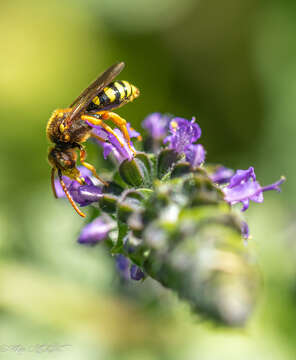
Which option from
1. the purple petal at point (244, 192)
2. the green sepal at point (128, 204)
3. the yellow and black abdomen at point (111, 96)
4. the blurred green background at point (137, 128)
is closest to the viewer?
the green sepal at point (128, 204)

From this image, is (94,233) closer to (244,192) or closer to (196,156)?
(196,156)

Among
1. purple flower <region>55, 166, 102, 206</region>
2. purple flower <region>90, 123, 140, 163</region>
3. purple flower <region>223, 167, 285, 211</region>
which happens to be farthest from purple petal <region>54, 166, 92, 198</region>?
purple flower <region>223, 167, 285, 211</region>

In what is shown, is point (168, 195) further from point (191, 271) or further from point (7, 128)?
point (7, 128)

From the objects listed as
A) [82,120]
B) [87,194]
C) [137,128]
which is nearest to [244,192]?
[87,194]

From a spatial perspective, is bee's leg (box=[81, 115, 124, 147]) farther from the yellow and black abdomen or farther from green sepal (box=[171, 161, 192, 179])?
green sepal (box=[171, 161, 192, 179])

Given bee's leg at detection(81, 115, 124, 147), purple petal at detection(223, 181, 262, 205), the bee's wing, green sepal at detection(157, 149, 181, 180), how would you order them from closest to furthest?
purple petal at detection(223, 181, 262, 205)
green sepal at detection(157, 149, 181, 180)
bee's leg at detection(81, 115, 124, 147)
the bee's wing

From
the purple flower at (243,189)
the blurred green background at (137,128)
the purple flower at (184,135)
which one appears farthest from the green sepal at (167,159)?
the blurred green background at (137,128)

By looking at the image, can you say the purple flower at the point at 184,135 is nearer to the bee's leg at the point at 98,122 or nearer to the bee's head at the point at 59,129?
the bee's leg at the point at 98,122

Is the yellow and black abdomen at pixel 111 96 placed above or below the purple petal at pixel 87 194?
above
